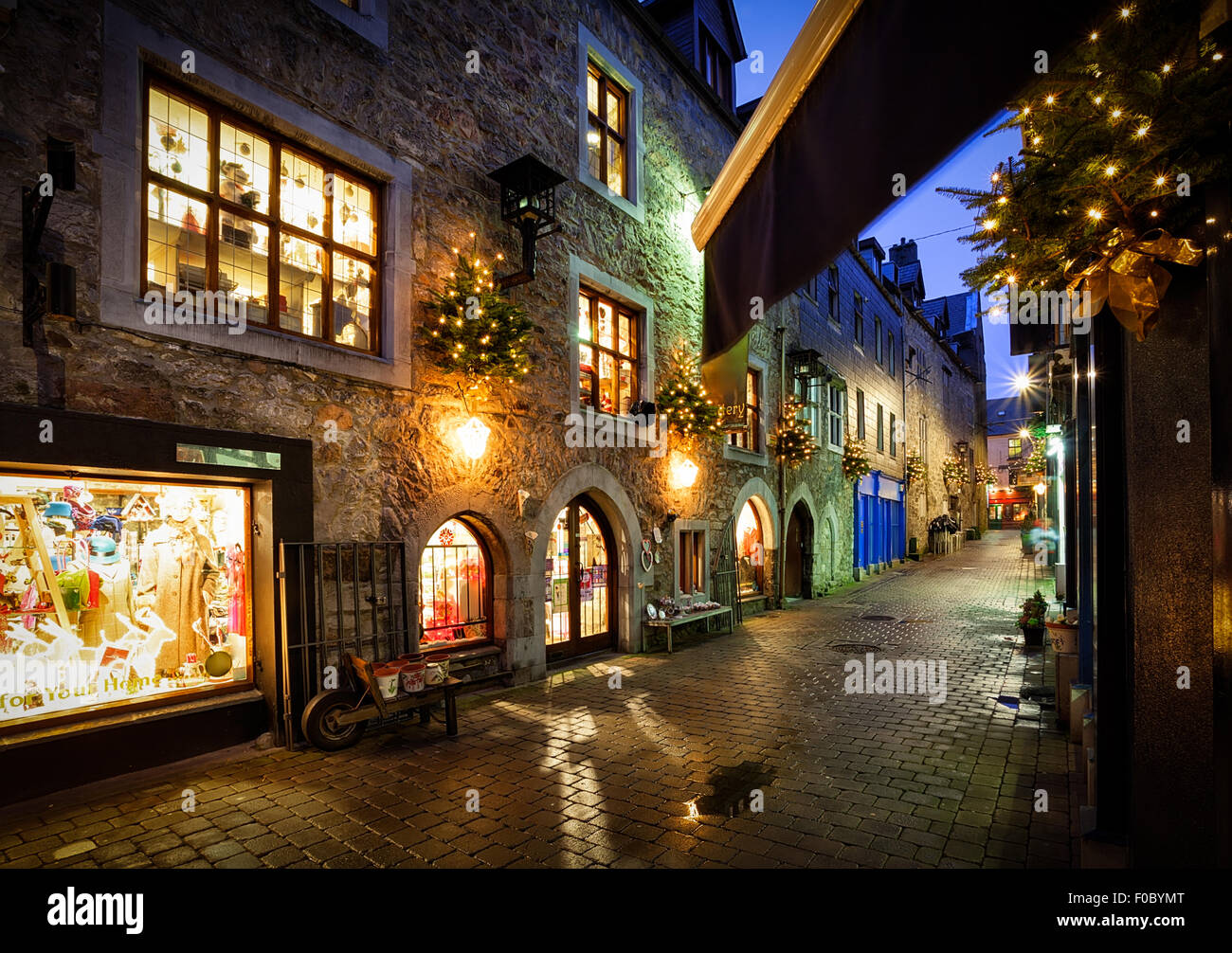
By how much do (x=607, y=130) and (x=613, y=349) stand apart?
3.29 metres

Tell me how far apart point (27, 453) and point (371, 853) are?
336 cm

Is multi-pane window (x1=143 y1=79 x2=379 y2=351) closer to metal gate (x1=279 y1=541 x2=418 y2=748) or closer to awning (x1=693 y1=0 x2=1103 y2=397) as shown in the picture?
metal gate (x1=279 y1=541 x2=418 y2=748)

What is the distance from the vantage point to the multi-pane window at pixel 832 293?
17.8 metres

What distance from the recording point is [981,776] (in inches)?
188

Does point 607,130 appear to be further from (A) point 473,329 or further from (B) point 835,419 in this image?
(B) point 835,419

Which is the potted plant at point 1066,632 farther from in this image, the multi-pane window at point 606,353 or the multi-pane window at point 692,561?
the multi-pane window at point 606,353

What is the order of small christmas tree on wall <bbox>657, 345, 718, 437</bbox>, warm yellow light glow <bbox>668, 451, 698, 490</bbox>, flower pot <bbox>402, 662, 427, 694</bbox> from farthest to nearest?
warm yellow light glow <bbox>668, 451, 698, 490</bbox> < small christmas tree on wall <bbox>657, 345, 718, 437</bbox> < flower pot <bbox>402, 662, 427, 694</bbox>

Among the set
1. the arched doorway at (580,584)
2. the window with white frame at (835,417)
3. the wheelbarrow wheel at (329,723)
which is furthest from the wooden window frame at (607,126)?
the window with white frame at (835,417)

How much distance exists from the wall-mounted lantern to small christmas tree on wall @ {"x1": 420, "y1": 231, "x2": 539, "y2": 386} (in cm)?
52

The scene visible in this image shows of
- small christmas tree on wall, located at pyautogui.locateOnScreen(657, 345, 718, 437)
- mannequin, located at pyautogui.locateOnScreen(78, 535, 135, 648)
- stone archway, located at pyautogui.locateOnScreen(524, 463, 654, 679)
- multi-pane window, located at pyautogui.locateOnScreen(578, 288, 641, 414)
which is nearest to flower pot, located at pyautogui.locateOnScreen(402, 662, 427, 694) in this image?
stone archway, located at pyautogui.locateOnScreen(524, 463, 654, 679)

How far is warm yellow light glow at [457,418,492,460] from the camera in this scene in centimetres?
693

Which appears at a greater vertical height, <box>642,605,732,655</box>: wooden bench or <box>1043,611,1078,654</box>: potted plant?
<box>1043,611,1078,654</box>: potted plant

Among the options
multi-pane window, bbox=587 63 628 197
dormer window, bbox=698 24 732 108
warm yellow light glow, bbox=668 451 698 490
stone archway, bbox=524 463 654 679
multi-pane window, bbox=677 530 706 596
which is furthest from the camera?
dormer window, bbox=698 24 732 108

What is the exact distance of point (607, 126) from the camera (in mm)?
9727
